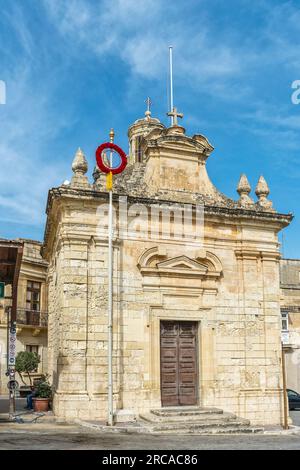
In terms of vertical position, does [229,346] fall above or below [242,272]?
below

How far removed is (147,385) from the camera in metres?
15.3

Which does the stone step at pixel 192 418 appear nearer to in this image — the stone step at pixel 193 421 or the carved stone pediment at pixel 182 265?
the stone step at pixel 193 421

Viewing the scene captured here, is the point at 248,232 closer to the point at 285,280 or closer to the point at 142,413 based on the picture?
the point at 142,413

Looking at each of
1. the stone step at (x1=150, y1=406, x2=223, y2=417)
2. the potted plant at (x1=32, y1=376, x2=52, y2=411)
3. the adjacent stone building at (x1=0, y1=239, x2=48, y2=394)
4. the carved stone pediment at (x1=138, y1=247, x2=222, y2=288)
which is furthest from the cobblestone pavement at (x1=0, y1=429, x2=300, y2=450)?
the adjacent stone building at (x1=0, y1=239, x2=48, y2=394)

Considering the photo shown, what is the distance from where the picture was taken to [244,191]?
Result: 17859 mm

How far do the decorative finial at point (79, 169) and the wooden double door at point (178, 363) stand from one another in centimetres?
457

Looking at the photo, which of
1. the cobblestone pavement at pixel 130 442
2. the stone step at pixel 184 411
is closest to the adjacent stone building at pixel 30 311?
the stone step at pixel 184 411

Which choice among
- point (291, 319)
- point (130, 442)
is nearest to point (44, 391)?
point (130, 442)

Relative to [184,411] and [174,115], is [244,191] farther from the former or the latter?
[184,411]

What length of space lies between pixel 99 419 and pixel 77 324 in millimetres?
2462

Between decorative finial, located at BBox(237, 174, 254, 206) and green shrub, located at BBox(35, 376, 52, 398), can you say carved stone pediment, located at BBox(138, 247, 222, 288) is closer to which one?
decorative finial, located at BBox(237, 174, 254, 206)
